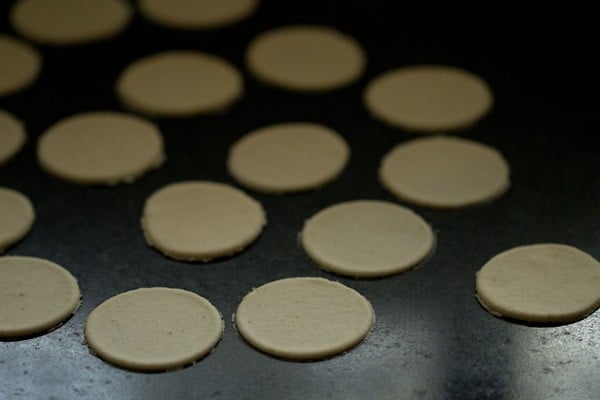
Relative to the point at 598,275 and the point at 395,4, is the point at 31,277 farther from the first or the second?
the point at 395,4

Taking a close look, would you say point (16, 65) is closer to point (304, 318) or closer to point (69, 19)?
point (69, 19)

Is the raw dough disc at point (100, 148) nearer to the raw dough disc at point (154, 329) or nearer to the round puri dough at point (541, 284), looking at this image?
the raw dough disc at point (154, 329)

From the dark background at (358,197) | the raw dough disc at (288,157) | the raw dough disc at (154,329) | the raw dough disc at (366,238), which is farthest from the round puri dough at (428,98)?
the raw dough disc at (154,329)

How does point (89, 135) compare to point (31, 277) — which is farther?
point (89, 135)

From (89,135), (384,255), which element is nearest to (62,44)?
(89,135)

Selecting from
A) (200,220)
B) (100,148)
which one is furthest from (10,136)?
(200,220)
